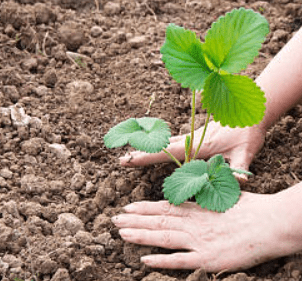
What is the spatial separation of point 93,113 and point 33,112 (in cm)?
24

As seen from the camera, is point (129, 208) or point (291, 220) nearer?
point (291, 220)

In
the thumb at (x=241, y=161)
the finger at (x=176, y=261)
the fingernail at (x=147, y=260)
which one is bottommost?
the fingernail at (x=147, y=260)

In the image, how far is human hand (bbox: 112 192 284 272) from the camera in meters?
1.73

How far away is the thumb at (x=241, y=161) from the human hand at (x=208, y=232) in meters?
0.10

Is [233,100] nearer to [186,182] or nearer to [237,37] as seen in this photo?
[237,37]

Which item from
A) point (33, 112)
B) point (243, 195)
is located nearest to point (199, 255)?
point (243, 195)

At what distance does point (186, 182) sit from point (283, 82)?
54 centimetres

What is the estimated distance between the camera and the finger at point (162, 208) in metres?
1.88

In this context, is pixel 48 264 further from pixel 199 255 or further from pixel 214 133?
pixel 214 133

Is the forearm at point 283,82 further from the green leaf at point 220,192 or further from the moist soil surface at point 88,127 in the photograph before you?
the green leaf at point 220,192

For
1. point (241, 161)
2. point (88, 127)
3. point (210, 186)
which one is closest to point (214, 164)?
point (210, 186)

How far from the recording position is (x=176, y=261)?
1768 mm

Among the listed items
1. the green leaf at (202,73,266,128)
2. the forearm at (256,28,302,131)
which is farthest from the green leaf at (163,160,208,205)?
the forearm at (256,28,302,131)

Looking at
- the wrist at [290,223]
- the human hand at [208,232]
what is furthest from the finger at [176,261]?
the wrist at [290,223]
